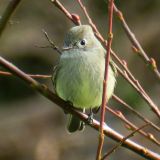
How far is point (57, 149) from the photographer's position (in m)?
8.88

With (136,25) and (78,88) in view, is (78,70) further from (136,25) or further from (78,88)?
(136,25)

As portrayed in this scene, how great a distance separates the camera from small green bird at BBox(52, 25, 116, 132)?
13.3 feet

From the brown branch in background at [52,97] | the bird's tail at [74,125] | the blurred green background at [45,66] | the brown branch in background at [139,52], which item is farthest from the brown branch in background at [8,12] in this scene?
the blurred green background at [45,66]

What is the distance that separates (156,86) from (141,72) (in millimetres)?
463

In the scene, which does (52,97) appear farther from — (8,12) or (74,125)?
(74,125)

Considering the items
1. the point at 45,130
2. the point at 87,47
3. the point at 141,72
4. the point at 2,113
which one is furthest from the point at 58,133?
the point at 87,47

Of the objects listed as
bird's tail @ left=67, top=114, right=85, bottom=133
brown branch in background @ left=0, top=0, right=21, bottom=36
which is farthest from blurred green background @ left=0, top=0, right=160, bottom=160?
brown branch in background @ left=0, top=0, right=21, bottom=36

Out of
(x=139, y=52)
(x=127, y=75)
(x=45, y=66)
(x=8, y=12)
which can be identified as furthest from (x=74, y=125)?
(x=45, y=66)

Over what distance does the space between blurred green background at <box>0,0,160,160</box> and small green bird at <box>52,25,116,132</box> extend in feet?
15.2

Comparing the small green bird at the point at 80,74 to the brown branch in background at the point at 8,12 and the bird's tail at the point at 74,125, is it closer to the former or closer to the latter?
Answer: the bird's tail at the point at 74,125

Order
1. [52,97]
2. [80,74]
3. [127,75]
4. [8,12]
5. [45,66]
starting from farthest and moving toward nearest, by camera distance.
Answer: [45,66] < [80,74] < [127,75] < [52,97] < [8,12]

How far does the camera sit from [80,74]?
406cm

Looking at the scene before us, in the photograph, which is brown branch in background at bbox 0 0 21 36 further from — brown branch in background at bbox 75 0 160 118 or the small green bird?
the small green bird

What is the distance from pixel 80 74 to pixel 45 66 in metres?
5.43
